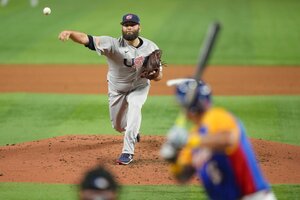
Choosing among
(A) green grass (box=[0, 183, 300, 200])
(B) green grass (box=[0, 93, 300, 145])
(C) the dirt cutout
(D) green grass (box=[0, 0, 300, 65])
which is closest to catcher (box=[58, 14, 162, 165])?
(C) the dirt cutout

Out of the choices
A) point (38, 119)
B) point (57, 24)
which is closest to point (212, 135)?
point (38, 119)

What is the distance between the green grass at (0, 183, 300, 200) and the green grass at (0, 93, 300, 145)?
301 centimetres

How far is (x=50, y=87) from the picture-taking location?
18.5 meters

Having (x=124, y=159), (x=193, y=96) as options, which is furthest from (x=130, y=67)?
(x=193, y=96)

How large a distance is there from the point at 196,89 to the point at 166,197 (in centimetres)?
423

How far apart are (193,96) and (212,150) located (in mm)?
440

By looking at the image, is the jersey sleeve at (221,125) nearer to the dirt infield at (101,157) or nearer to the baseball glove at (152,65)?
the dirt infield at (101,157)

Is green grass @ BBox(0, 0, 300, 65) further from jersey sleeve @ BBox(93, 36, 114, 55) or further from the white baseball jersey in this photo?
jersey sleeve @ BBox(93, 36, 114, 55)

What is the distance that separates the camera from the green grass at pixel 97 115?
46.8 ft

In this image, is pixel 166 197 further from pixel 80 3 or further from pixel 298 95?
pixel 80 3

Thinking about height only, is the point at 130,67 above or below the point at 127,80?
above

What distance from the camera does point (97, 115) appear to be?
15.7 meters

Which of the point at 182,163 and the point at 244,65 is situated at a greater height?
the point at 182,163

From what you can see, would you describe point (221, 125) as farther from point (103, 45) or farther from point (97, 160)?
point (97, 160)
